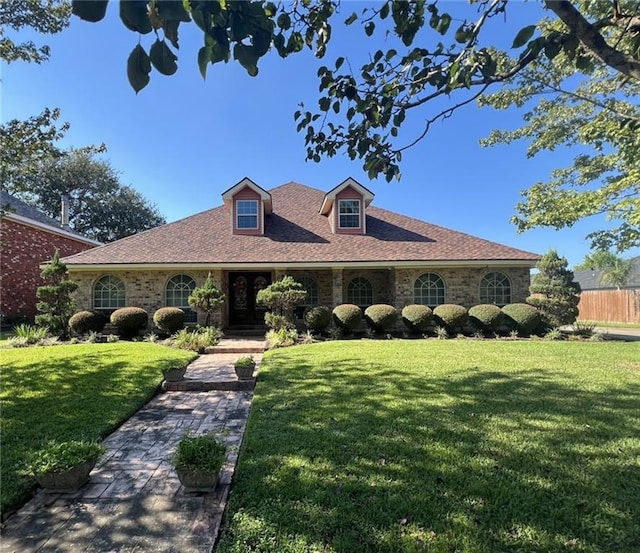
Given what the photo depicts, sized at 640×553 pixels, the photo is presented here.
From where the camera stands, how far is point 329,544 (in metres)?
2.49

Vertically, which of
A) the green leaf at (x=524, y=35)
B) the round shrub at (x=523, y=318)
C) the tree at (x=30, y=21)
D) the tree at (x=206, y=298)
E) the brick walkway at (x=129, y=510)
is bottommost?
the brick walkway at (x=129, y=510)

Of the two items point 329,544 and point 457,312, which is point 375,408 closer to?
point 329,544

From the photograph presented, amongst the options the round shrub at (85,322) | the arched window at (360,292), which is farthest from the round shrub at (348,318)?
the round shrub at (85,322)

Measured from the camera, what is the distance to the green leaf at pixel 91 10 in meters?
1.27

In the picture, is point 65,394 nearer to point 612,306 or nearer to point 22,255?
point 22,255

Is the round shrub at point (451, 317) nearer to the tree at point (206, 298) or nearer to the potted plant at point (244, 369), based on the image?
the tree at point (206, 298)

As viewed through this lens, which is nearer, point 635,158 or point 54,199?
point 635,158

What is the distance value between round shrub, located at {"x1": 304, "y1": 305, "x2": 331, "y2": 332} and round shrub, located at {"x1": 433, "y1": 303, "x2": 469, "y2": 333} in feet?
13.2

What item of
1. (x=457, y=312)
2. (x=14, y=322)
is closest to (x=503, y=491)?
(x=457, y=312)

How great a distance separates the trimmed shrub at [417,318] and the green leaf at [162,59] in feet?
40.2

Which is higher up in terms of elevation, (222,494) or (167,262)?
(167,262)

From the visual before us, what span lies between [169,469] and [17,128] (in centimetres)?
931

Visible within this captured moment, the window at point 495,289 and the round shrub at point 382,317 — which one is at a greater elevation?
the window at point 495,289

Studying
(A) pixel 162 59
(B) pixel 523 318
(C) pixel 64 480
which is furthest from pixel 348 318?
(A) pixel 162 59
